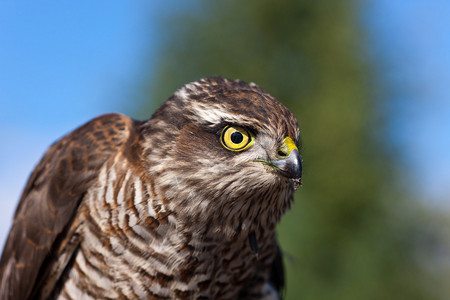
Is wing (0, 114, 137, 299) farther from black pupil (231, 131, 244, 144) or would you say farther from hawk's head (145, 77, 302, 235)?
black pupil (231, 131, 244, 144)

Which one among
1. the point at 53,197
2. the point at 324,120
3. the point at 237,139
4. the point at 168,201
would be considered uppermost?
the point at 237,139

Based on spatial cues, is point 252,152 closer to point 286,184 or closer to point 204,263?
point 286,184

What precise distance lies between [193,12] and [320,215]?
1112 cm

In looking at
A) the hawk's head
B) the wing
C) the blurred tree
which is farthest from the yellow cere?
the blurred tree

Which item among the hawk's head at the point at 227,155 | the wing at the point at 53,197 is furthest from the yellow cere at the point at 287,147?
the wing at the point at 53,197

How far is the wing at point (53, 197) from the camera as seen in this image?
3.42 m

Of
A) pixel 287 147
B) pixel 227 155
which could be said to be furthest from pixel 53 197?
pixel 287 147

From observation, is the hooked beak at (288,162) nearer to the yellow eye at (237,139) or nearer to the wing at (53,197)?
the yellow eye at (237,139)

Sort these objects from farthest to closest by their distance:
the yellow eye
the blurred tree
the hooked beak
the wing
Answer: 1. the blurred tree
2. the wing
3. the yellow eye
4. the hooked beak

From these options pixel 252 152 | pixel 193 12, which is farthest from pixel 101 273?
pixel 193 12

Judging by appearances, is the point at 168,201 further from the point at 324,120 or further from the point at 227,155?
the point at 324,120

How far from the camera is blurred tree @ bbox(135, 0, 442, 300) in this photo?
695 inches

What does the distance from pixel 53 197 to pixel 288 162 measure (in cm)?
187

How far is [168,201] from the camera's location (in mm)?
3000
